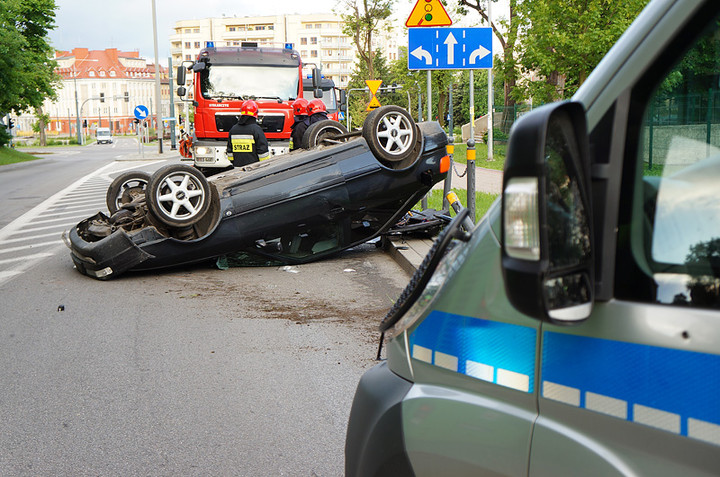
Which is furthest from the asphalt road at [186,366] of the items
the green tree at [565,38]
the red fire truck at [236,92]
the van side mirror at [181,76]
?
the green tree at [565,38]

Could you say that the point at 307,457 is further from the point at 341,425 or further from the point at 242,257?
the point at 242,257

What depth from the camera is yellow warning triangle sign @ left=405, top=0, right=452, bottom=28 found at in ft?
35.3

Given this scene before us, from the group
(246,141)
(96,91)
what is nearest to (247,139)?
(246,141)

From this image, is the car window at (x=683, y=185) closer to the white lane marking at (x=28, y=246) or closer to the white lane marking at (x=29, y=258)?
A: the white lane marking at (x=29, y=258)

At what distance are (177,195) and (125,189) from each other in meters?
1.84

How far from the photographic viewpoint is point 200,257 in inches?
335

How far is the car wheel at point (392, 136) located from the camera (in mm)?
8641

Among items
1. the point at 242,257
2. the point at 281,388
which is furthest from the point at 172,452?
the point at 242,257

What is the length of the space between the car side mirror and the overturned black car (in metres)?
7.01

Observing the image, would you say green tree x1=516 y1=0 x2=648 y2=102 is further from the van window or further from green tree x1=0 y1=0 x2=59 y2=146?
green tree x1=0 y1=0 x2=59 y2=146

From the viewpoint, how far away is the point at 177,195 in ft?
27.1

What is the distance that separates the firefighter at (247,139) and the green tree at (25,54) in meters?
27.3

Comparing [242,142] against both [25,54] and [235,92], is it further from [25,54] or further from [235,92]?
[25,54]

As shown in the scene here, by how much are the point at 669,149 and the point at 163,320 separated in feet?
18.0
